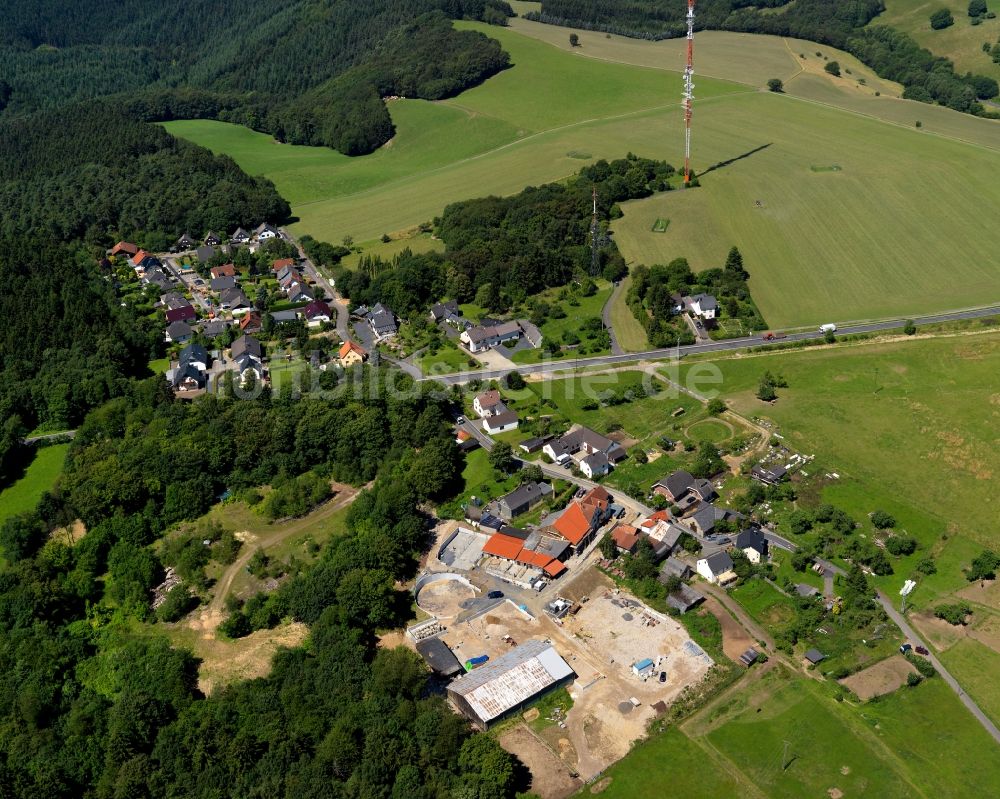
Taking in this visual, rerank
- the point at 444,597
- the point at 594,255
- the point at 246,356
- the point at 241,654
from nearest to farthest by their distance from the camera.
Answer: the point at 241,654, the point at 444,597, the point at 246,356, the point at 594,255

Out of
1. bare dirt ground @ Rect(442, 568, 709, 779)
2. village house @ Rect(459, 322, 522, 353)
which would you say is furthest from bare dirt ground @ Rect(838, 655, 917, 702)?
village house @ Rect(459, 322, 522, 353)

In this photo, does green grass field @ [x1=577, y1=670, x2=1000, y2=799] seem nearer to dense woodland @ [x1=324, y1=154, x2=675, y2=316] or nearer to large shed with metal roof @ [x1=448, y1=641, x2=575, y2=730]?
large shed with metal roof @ [x1=448, y1=641, x2=575, y2=730]

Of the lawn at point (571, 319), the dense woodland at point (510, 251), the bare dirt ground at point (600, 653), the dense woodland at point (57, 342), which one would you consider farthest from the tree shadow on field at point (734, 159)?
the bare dirt ground at point (600, 653)

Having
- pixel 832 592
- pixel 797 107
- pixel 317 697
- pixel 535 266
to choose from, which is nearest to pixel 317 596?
pixel 317 697

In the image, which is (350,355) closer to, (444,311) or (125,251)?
(444,311)

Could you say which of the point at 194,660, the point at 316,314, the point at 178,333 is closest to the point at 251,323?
the point at 316,314

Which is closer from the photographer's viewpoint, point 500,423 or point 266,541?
point 266,541

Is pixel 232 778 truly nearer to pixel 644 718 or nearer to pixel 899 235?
pixel 644 718
